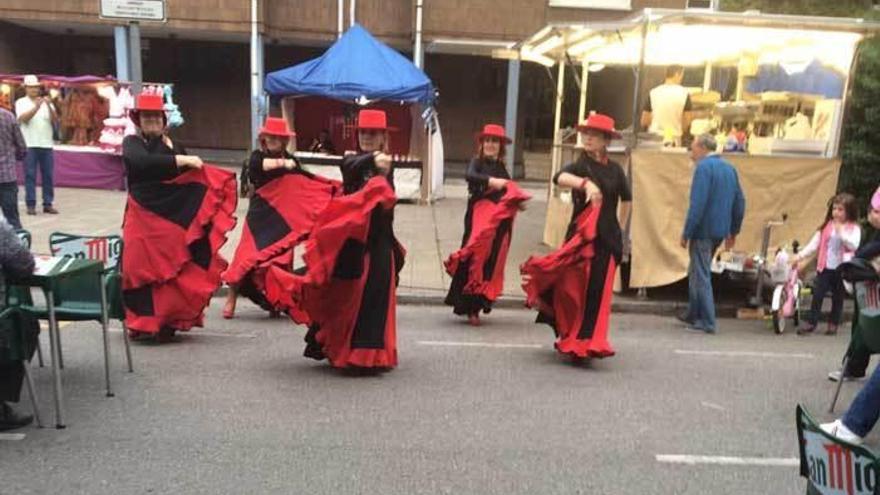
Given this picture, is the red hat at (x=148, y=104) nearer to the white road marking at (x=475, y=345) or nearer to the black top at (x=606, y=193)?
the white road marking at (x=475, y=345)

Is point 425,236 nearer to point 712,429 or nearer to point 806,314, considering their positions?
point 806,314

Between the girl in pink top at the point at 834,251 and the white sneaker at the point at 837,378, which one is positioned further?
the girl in pink top at the point at 834,251

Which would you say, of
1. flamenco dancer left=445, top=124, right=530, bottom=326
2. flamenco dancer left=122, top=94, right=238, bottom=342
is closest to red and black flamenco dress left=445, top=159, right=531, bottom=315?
flamenco dancer left=445, top=124, right=530, bottom=326

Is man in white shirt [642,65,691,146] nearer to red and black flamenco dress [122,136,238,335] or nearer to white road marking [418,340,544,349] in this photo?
white road marking [418,340,544,349]

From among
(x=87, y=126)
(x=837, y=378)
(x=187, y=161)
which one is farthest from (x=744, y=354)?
(x=87, y=126)

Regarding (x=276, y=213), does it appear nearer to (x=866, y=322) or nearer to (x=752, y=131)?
(x=866, y=322)

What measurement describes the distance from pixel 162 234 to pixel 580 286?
326 cm

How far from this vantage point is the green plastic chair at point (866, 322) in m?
4.12

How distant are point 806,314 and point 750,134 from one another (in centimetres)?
236

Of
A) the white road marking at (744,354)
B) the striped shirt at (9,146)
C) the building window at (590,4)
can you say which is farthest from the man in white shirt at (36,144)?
the building window at (590,4)

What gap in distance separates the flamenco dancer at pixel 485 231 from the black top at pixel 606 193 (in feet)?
2.85

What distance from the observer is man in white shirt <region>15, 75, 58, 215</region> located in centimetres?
1141

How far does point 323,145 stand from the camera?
16359 mm

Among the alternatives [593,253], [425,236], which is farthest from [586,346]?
[425,236]
